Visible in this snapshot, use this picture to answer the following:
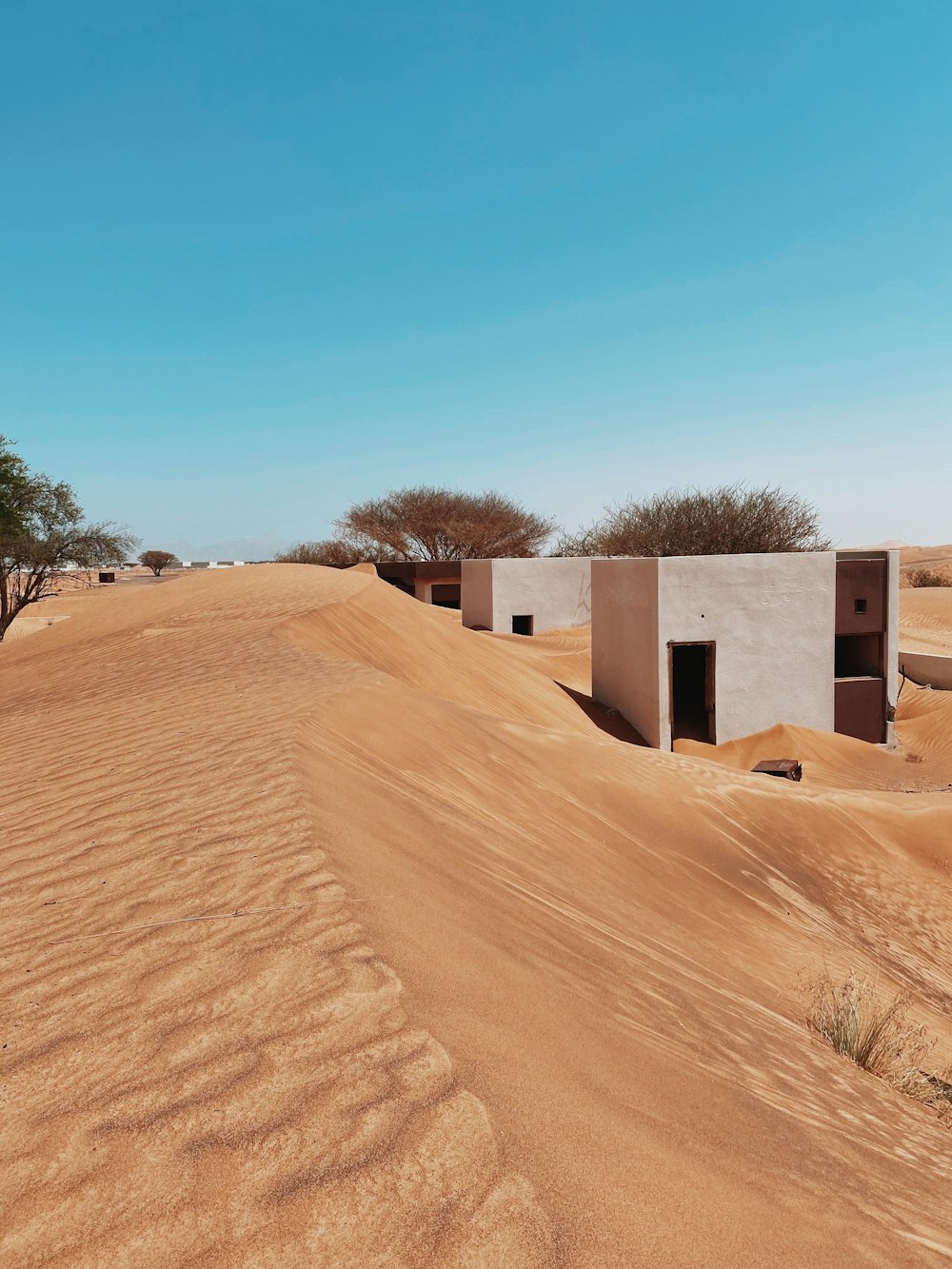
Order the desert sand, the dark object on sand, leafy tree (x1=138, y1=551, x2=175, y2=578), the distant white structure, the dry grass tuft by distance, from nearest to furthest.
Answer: the desert sand → the dry grass tuft → the dark object on sand → the distant white structure → leafy tree (x1=138, y1=551, x2=175, y2=578)

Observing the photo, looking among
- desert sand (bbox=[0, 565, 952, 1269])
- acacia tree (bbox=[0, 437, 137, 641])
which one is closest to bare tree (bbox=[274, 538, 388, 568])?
acacia tree (bbox=[0, 437, 137, 641])

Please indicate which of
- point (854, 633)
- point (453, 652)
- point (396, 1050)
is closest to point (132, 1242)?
point (396, 1050)

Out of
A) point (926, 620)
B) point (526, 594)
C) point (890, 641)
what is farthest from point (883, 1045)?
point (926, 620)

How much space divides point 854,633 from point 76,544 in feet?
80.5

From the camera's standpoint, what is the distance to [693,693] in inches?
759

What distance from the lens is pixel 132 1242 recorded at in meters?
1.91

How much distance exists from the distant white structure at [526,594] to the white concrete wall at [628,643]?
8.79 meters

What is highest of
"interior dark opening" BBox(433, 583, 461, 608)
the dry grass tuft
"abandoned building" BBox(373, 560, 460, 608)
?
"abandoned building" BBox(373, 560, 460, 608)

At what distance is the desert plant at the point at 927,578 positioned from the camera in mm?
48062

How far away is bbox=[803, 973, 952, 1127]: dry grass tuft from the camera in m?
4.30

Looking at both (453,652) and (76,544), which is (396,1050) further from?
(76,544)

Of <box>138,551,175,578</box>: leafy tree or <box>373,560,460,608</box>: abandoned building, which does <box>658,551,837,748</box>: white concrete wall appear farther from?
<box>138,551,175,578</box>: leafy tree

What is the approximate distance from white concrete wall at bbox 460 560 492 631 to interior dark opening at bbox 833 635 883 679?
11144 millimetres

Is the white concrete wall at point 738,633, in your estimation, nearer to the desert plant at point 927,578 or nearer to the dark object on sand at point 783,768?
the dark object on sand at point 783,768
